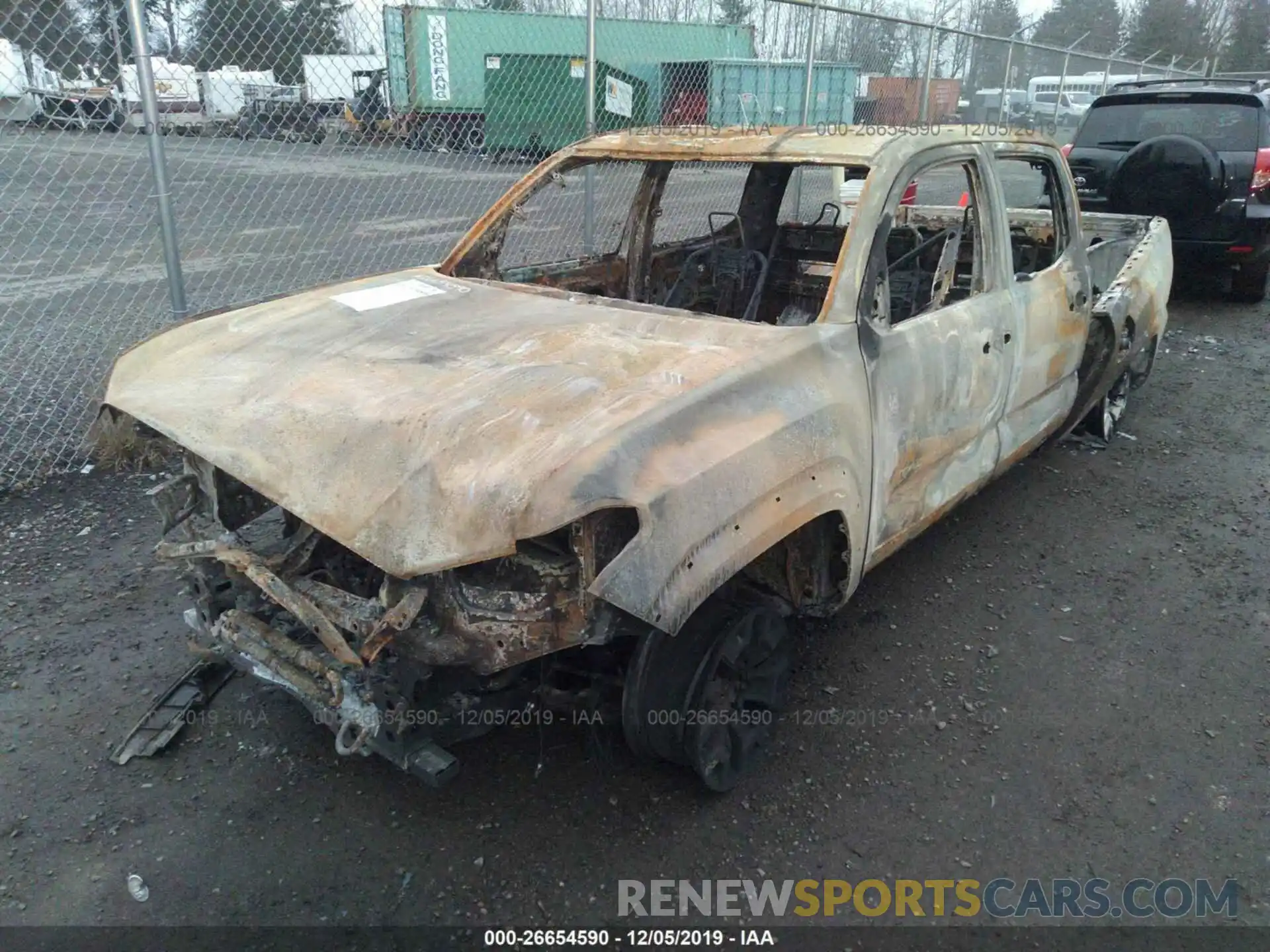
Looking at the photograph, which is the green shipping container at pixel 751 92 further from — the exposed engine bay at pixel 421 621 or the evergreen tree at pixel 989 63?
the exposed engine bay at pixel 421 621

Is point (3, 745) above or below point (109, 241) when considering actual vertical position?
below

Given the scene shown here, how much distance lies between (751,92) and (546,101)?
493 cm

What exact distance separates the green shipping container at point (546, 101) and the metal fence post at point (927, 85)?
315cm

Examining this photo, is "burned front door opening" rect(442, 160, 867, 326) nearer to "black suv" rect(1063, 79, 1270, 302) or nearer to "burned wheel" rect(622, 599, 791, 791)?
"burned wheel" rect(622, 599, 791, 791)

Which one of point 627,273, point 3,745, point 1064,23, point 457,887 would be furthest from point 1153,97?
point 1064,23

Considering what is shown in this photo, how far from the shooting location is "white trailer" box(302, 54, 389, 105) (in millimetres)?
6730

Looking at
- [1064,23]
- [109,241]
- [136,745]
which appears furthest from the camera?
[1064,23]

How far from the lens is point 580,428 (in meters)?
2.19

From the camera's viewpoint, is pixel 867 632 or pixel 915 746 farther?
pixel 867 632

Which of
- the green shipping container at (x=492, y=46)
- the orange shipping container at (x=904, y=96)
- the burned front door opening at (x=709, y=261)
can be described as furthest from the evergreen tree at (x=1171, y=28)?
the burned front door opening at (x=709, y=261)

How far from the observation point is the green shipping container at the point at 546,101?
8.91m

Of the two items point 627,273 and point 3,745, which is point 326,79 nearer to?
point 627,273

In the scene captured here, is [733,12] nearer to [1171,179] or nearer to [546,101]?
[1171,179]

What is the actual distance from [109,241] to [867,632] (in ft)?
32.7
